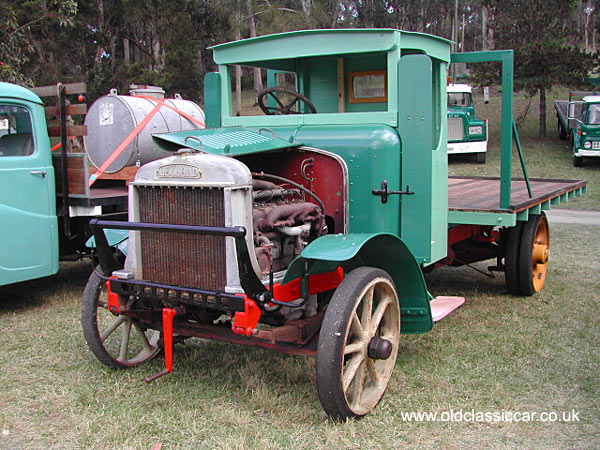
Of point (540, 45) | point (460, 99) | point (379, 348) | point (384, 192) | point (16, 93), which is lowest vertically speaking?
point (379, 348)

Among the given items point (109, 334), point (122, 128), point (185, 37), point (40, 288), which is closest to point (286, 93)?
Result: point (109, 334)

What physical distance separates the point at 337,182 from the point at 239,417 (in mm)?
1683

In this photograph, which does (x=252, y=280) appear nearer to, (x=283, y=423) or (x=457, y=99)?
(x=283, y=423)

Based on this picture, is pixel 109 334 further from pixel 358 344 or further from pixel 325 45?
pixel 325 45

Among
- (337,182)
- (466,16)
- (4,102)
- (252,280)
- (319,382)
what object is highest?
(466,16)

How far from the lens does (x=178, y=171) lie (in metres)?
3.49

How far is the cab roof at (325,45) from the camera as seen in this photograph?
13.9 feet

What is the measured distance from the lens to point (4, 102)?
18.6ft

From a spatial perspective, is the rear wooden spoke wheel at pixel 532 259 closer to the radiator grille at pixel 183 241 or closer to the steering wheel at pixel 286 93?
the steering wheel at pixel 286 93

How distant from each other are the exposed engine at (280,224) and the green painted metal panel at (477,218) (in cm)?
172

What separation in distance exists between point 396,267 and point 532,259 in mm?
2683

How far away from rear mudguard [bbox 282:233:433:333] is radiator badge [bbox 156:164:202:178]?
0.78 metres

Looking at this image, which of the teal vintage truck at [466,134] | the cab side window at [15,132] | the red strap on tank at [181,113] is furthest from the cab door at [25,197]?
the teal vintage truck at [466,134]

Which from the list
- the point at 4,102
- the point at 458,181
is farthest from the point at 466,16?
the point at 4,102
